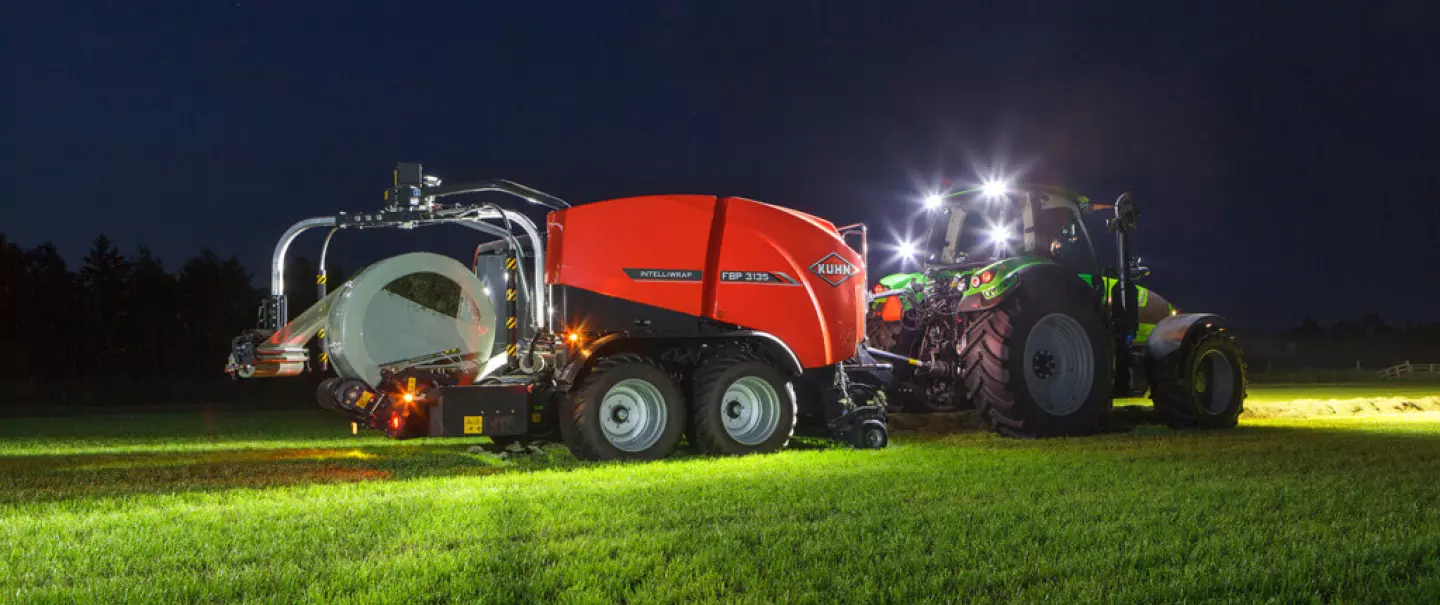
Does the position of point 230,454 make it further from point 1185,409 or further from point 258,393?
point 258,393

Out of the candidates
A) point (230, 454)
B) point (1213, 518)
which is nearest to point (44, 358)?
point (230, 454)

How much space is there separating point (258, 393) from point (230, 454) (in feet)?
86.8

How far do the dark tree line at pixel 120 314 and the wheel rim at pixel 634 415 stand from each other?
4320cm

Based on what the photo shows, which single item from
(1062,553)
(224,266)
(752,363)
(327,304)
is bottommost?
(1062,553)

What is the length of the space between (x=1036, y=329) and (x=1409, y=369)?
49.9 meters

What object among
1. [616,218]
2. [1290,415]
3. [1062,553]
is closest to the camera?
[1062,553]

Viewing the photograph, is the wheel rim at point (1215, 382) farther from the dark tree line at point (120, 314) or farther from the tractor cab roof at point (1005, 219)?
the dark tree line at point (120, 314)

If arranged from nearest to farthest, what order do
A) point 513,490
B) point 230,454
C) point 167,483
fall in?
point 513,490
point 167,483
point 230,454

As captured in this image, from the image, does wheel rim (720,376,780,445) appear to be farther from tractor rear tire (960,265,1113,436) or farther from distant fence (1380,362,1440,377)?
distant fence (1380,362,1440,377)

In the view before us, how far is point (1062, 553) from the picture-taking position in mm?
5160

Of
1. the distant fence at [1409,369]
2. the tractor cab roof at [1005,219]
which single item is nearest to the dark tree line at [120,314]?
the tractor cab roof at [1005,219]

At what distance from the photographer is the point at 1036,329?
12.1 metres

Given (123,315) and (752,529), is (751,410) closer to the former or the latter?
(752,529)

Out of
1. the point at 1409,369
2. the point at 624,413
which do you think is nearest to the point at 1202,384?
the point at 624,413
